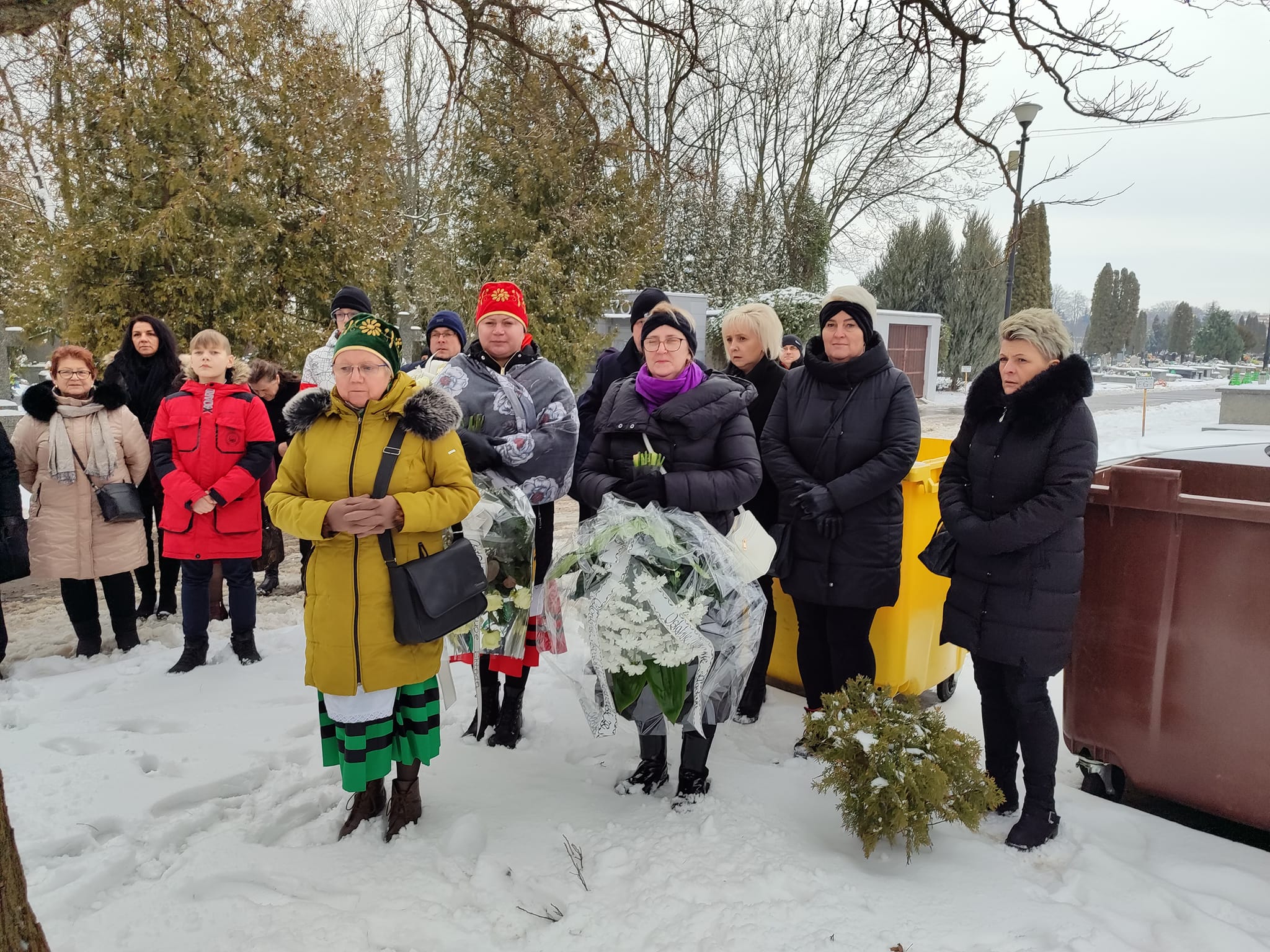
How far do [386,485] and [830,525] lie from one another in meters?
1.85

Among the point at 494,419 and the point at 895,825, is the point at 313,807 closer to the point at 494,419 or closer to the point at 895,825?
the point at 494,419

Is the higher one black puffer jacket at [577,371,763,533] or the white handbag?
black puffer jacket at [577,371,763,533]

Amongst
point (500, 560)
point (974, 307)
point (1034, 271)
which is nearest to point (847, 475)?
point (500, 560)

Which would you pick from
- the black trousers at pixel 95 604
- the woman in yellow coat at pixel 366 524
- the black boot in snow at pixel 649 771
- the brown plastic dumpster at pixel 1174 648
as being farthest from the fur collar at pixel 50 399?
the brown plastic dumpster at pixel 1174 648

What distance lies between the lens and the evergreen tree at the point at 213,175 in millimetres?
8422

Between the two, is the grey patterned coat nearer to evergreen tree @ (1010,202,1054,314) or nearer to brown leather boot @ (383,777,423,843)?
brown leather boot @ (383,777,423,843)

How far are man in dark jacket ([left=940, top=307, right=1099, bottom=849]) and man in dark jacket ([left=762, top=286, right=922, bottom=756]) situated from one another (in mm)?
378

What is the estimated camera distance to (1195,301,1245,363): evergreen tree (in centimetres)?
6844

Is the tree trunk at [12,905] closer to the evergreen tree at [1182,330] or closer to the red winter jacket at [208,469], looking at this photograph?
the red winter jacket at [208,469]

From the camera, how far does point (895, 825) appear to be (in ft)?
8.66

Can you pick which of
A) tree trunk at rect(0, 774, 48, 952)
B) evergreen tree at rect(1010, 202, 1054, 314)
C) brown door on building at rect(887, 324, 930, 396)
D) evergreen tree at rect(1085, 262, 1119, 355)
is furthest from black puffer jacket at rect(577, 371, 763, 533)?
evergreen tree at rect(1085, 262, 1119, 355)

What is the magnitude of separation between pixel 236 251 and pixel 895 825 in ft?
29.6

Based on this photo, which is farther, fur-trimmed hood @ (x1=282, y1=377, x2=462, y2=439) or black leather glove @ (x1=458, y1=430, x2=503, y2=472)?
black leather glove @ (x1=458, y1=430, x2=503, y2=472)

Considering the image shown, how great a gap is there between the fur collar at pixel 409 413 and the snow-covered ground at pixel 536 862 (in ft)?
4.80
